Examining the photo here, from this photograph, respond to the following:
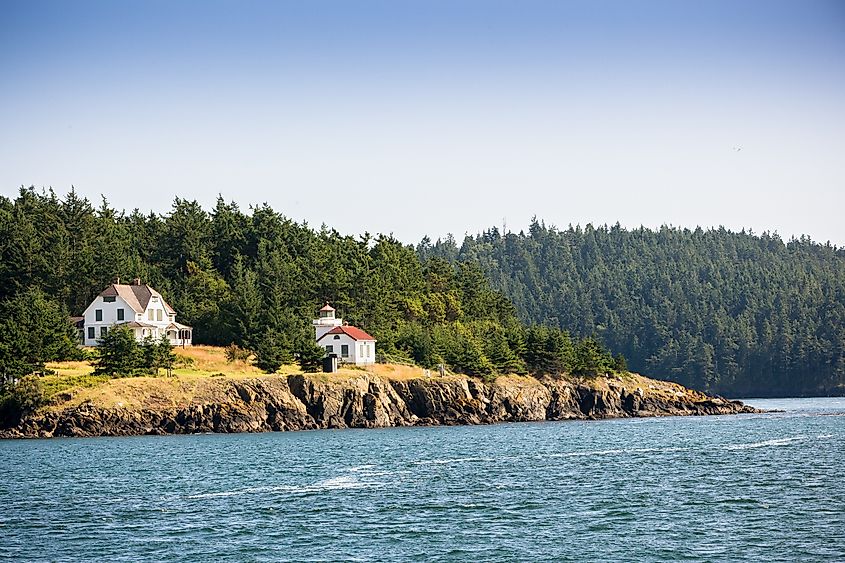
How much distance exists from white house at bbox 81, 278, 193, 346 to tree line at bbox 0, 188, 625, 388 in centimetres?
438

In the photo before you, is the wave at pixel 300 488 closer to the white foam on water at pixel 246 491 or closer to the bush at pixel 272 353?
the white foam on water at pixel 246 491

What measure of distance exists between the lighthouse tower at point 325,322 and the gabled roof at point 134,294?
51.4 feet

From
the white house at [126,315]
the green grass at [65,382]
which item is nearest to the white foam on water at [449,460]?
the green grass at [65,382]

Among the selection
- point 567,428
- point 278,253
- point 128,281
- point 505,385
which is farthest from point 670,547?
point 278,253

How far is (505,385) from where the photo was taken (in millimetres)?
116500

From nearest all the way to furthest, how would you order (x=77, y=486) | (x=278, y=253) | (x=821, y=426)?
(x=77, y=486) → (x=821, y=426) → (x=278, y=253)

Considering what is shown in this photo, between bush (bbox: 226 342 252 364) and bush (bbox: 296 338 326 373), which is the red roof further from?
bush (bbox: 226 342 252 364)

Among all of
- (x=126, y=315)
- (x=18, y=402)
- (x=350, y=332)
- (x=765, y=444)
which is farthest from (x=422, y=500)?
(x=126, y=315)

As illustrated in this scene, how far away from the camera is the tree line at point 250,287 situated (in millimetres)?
108750

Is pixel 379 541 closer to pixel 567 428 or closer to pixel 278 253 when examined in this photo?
pixel 567 428

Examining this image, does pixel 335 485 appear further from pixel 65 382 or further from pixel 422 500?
pixel 65 382

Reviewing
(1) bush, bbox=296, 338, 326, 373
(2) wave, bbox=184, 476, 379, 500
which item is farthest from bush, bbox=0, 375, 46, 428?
(2) wave, bbox=184, 476, 379, 500

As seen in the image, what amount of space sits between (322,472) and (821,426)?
56.6 meters

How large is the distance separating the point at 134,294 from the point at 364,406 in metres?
29.3
